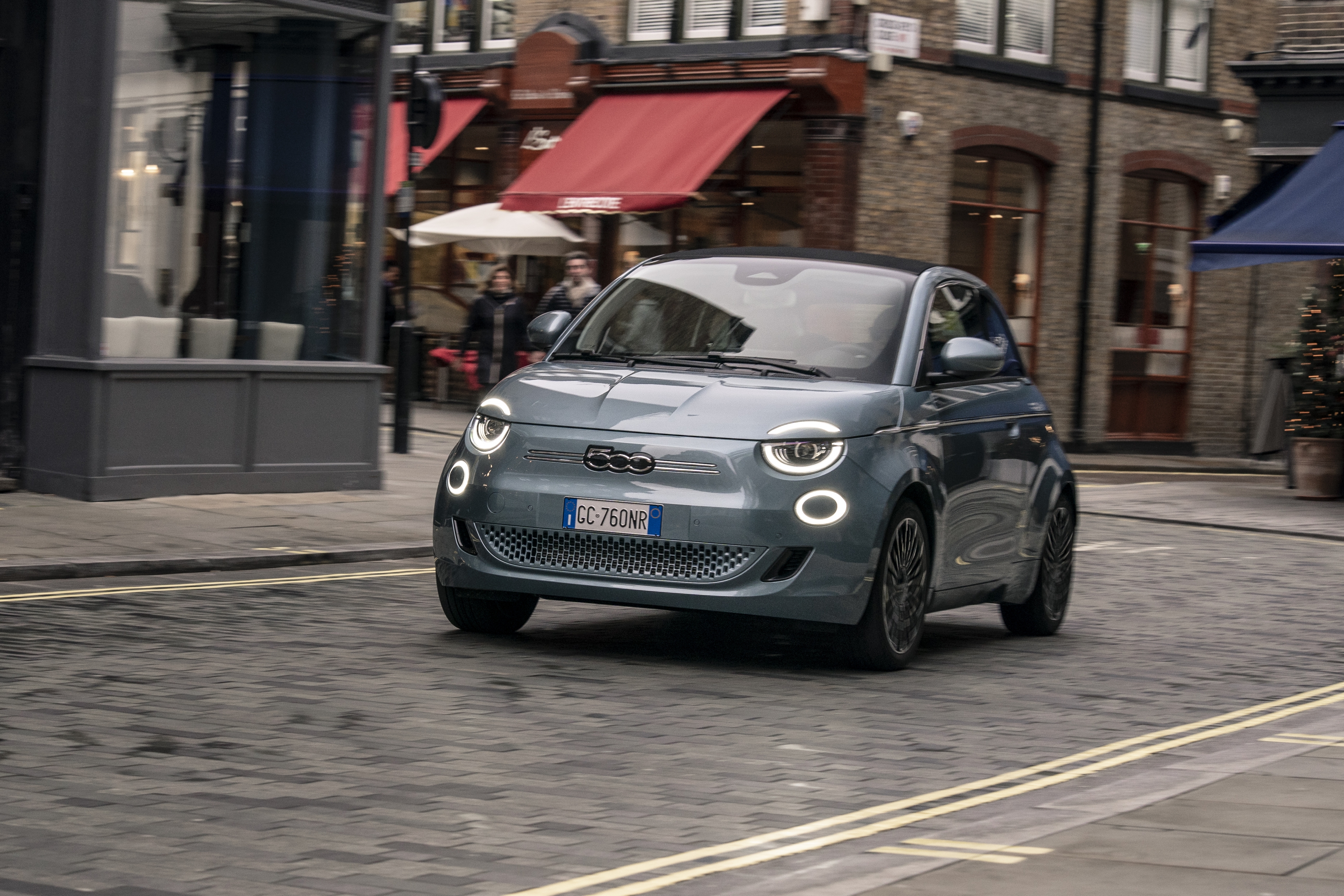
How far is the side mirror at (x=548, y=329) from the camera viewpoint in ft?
29.8

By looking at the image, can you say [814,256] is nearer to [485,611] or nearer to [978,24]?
[485,611]

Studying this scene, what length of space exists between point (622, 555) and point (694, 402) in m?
0.65

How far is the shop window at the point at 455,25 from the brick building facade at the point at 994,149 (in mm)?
42

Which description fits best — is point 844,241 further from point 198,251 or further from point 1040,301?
point 198,251

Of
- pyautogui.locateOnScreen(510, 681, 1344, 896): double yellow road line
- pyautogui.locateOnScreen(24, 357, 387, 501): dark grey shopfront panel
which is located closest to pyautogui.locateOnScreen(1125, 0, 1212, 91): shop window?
pyautogui.locateOnScreen(24, 357, 387, 501): dark grey shopfront panel

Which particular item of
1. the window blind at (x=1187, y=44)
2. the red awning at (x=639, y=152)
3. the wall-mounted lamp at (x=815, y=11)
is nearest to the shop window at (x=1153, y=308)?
the window blind at (x=1187, y=44)

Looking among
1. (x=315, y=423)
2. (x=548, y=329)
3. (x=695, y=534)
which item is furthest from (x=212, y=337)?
(x=695, y=534)

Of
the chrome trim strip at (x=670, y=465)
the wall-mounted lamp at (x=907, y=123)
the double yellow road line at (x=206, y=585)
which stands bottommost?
the double yellow road line at (x=206, y=585)

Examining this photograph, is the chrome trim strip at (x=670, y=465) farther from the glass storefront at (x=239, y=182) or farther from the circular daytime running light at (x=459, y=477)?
the glass storefront at (x=239, y=182)

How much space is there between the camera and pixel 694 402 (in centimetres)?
792

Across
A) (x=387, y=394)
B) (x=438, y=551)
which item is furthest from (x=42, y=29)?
(x=387, y=394)

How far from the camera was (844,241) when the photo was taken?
24.0 meters

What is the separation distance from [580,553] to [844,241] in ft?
54.2

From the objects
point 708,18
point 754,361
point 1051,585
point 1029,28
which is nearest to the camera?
point 754,361
